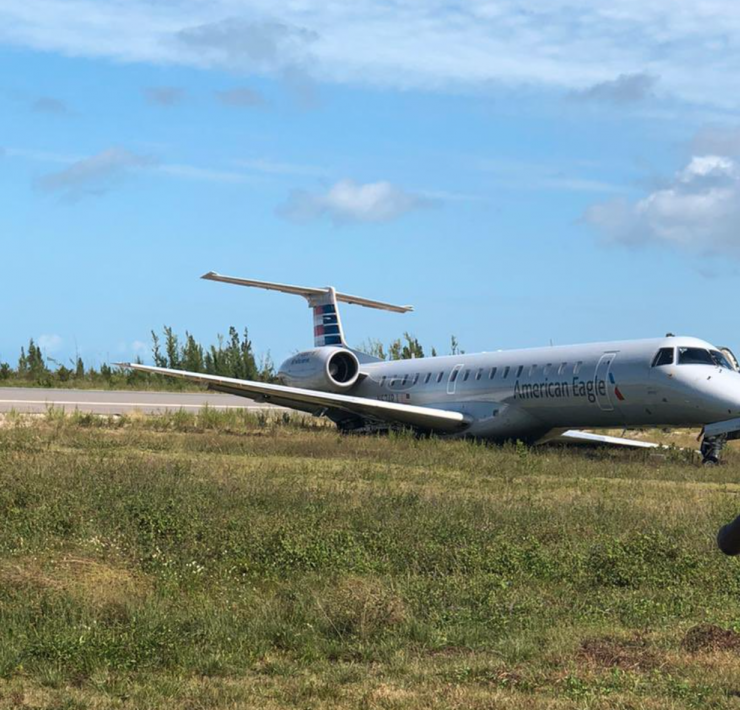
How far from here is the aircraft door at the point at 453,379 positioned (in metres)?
30.3

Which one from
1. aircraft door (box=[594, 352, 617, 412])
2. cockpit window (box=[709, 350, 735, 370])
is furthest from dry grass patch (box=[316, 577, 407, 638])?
cockpit window (box=[709, 350, 735, 370])

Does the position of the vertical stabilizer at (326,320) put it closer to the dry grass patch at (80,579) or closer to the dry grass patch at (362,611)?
the dry grass patch at (80,579)

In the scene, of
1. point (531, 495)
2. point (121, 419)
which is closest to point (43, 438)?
point (121, 419)

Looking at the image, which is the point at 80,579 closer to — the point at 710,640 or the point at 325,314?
the point at 710,640

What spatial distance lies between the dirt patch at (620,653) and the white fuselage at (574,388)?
54.5 feet

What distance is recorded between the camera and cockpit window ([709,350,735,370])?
2520 cm

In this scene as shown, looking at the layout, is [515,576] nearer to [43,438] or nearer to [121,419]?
[43,438]

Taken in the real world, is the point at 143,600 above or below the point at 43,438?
below

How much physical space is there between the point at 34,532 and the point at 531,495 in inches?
290

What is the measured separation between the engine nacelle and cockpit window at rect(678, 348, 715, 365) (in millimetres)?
10647

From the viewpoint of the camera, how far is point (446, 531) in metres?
12.3

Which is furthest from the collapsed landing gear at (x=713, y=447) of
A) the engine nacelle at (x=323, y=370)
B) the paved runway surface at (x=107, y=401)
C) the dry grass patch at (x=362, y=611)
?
the paved runway surface at (x=107, y=401)

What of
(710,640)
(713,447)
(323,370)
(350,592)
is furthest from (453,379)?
(710,640)

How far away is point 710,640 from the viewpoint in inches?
323
